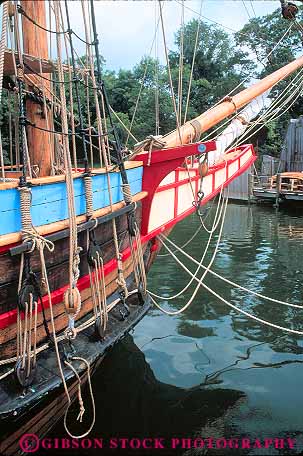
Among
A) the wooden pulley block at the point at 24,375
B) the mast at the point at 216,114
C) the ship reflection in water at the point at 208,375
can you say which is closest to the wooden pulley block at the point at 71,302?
the wooden pulley block at the point at 24,375

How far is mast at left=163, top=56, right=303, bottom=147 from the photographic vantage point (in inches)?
215

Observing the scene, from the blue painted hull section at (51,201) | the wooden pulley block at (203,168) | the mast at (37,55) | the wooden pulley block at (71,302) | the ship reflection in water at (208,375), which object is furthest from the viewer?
the wooden pulley block at (203,168)

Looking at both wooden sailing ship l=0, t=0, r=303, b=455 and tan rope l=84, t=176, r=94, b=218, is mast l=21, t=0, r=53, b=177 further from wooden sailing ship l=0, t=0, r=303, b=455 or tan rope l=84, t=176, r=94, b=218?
tan rope l=84, t=176, r=94, b=218

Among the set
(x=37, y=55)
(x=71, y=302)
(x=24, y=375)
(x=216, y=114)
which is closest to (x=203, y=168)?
(x=216, y=114)

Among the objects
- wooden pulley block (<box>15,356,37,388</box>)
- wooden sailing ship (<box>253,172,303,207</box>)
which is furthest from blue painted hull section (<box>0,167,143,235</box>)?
wooden sailing ship (<box>253,172,303,207</box>)

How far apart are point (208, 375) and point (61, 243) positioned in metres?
2.94

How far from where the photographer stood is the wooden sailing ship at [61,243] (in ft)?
10.2

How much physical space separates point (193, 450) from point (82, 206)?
2600mm

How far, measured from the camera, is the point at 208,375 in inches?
213

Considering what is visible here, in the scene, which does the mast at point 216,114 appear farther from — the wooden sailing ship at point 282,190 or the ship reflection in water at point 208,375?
the wooden sailing ship at point 282,190

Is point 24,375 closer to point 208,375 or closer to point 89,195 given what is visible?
point 89,195

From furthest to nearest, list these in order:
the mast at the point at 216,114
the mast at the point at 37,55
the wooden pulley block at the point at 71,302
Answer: the mast at the point at 216,114, the mast at the point at 37,55, the wooden pulley block at the point at 71,302

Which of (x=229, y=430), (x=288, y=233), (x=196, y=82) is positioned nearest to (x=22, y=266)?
(x=229, y=430)

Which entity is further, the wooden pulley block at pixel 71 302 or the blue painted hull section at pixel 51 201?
the wooden pulley block at pixel 71 302
